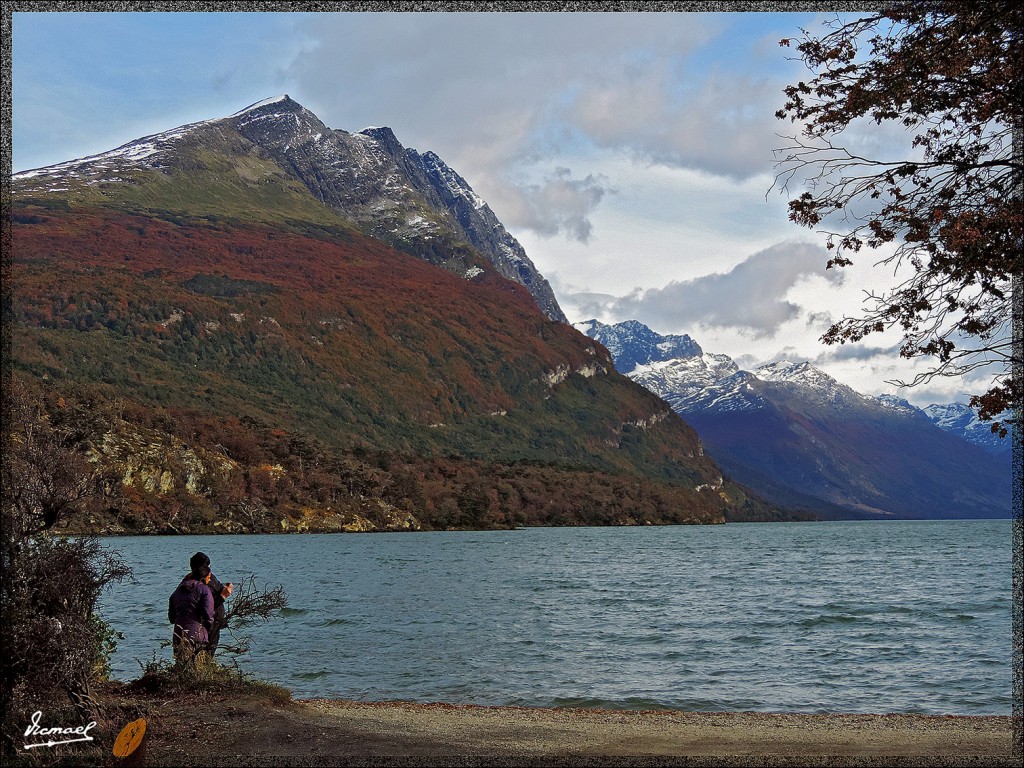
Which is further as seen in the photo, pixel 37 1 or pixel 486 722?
pixel 486 722

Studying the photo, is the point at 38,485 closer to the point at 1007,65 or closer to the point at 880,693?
the point at 1007,65

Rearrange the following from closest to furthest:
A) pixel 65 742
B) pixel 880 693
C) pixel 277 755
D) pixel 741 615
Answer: pixel 65 742
pixel 277 755
pixel 880 693
pixel 741 615

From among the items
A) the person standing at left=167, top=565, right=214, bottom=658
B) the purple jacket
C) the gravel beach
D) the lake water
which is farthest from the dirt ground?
the lake water

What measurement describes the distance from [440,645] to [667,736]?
17751 millimetres

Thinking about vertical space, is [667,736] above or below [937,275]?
below

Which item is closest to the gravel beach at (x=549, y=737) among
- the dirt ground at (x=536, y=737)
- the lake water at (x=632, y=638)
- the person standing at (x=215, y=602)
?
the dirt ground at (x=536, y=737)

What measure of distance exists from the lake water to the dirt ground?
4039 millimetres

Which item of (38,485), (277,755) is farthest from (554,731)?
(38,485)

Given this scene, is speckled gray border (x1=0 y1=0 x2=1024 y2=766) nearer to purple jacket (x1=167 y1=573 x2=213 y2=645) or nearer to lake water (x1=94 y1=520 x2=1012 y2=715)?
purple jacket (x1=167 y1=573 x2=213 y2=645)

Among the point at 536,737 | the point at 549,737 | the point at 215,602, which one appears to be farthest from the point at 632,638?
the point at 215,602

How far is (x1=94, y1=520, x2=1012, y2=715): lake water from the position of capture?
24719 mm

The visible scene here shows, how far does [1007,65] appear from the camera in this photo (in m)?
9.17

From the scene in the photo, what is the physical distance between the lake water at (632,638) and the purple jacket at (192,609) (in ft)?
22.3

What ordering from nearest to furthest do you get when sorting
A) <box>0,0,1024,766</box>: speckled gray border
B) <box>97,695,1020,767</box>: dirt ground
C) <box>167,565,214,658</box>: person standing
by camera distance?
<box>0,0,1024,766</box>: speckled gray border, <box>97,695,1020,767</box>: dirt ground, <box>167,565,214,658</box>: person standing
